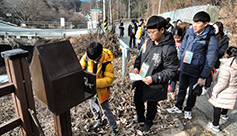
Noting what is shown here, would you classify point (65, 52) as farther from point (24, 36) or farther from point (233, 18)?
point (24, 36)

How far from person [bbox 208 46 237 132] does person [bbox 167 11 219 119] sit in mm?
190

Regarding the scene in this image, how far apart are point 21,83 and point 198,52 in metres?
2.66

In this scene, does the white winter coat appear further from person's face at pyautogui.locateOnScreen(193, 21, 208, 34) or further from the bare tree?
the bare tree

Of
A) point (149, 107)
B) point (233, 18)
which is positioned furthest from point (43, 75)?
point (233, 18)

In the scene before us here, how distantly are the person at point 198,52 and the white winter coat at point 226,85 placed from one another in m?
0.19

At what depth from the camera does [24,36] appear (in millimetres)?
16484

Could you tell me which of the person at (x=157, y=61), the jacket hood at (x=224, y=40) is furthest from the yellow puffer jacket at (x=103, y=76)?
the jacket hood at (x=224, y=40)

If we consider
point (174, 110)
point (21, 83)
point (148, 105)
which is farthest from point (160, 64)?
point (21, 83)

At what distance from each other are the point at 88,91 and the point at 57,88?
16.9 inches

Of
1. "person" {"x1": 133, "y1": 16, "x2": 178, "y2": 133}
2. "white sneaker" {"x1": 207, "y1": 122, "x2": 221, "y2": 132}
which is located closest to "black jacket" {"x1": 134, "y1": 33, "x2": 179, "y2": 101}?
"person" {"x1": 133, "y1": 16, "x2": 178, "y2": 133}

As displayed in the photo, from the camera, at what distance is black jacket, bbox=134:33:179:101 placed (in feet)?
6.41

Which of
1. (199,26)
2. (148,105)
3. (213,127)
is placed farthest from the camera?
(213,127)

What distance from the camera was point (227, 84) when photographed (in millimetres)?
2410

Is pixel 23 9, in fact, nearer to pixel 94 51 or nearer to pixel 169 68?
pixel 94 51
